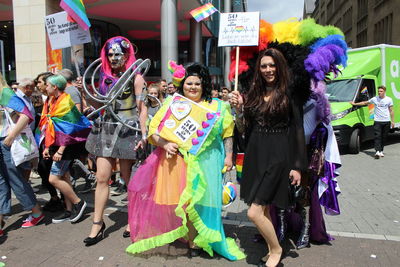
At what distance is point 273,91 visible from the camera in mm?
2887

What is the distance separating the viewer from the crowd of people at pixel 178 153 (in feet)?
9.32

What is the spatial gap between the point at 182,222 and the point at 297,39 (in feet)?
6.76

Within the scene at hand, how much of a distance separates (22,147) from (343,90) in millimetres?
8471

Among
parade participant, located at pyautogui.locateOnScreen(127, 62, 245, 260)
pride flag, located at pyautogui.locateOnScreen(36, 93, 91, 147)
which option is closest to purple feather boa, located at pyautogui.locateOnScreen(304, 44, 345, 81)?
parade participant, located at pyautogui.locateOnScreen(127, 62, 245, 260)

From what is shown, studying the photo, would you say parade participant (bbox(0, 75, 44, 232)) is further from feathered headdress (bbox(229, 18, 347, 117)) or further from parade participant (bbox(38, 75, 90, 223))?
feathered headdress (bbox(229, 18, 347, 117))

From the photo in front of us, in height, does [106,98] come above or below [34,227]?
above

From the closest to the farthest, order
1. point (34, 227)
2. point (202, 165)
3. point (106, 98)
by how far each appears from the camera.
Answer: point (202, 165)
point (106, 98)
point (34, 227)

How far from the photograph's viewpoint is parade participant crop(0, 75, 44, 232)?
379 centimetres

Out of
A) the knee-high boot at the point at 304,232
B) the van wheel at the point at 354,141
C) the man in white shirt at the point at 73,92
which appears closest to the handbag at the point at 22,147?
the man in white shirt at the point at 73,92

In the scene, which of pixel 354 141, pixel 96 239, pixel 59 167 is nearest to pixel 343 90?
pixel 354 141

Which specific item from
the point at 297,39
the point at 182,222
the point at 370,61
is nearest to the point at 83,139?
the point at 182,222

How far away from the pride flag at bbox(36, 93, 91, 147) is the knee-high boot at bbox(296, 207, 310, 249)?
2.77 meters

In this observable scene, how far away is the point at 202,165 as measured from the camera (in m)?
3.11

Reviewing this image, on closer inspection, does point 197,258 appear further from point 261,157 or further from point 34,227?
point 34,227
